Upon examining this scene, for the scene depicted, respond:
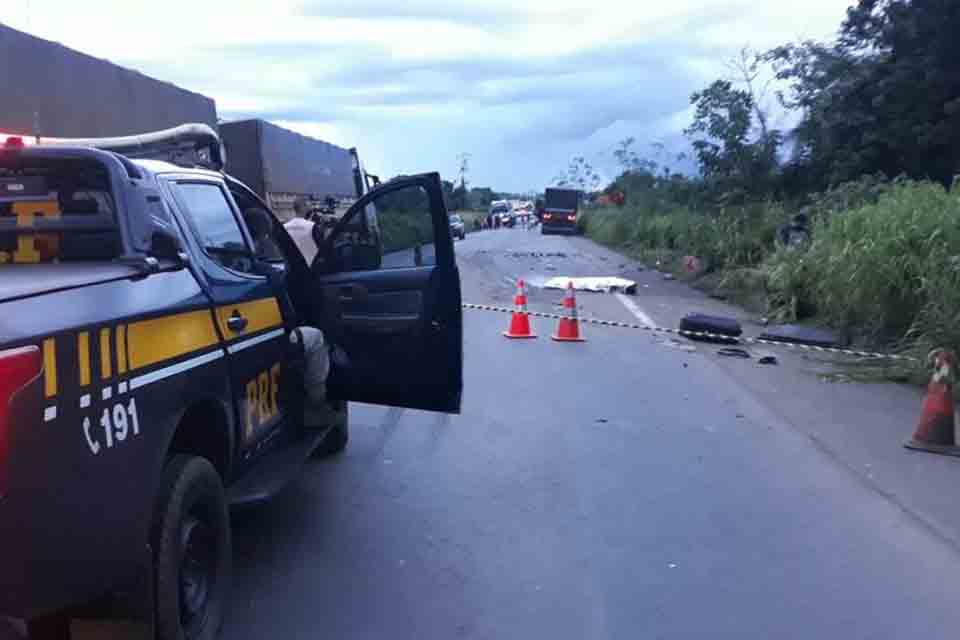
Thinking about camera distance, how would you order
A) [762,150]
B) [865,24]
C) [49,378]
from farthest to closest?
[762,150] → [865,24] → [49,378]

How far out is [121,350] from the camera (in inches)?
151

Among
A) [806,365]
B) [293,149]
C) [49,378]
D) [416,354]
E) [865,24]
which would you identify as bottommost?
[806,365]

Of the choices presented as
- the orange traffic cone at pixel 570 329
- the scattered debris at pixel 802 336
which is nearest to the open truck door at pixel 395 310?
the orange traffic cone at pixel 570 329

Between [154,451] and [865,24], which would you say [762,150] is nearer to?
[865,24]

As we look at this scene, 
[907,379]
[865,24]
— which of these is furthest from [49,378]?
[865,24]

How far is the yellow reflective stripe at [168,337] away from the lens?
3.99 meters

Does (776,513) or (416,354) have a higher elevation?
(416,354)

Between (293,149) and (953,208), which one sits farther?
(293,149)

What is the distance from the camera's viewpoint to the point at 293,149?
23.3 meters

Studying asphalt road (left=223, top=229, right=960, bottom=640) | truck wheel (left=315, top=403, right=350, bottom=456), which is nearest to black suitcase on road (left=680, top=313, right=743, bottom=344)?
asphalt road (left=223, top=229, right=960, bottom=640)

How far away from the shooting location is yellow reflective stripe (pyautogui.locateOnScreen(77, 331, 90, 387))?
138 inches

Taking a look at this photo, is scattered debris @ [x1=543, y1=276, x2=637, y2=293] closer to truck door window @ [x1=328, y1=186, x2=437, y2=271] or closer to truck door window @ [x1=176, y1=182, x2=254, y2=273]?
truck door window @ [x1=328, y1=186, x2=437, y2=271]

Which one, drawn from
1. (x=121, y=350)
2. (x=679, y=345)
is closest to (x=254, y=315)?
(x=121, y=350)

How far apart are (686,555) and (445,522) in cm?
141
